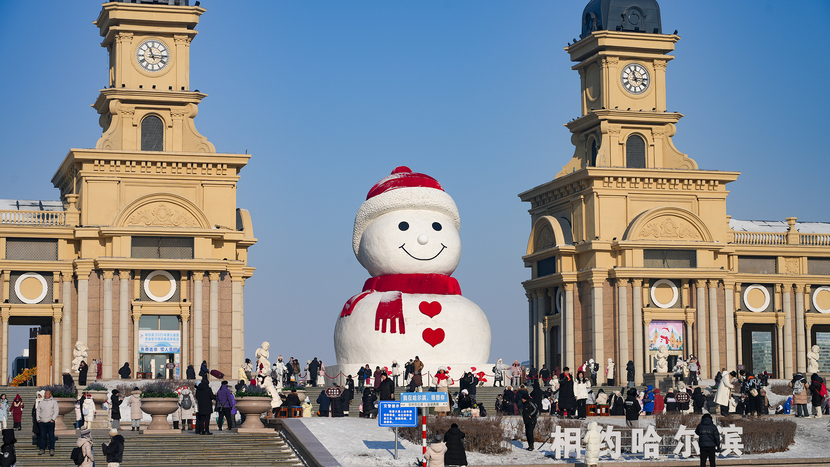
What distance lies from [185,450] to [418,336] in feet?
64.1

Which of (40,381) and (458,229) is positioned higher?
(458,229)

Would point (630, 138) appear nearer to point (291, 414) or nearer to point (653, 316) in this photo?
point (653, 316)

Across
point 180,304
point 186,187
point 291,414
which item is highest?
point 186,187

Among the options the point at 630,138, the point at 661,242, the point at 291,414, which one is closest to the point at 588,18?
the point at 630,138

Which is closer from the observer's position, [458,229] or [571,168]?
[458,229]

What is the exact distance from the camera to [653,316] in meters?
59.7

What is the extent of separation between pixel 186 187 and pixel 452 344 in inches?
513

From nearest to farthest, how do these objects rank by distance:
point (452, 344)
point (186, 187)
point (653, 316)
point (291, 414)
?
point (291, 414) → point (452, 344) → point (186, 187) → point (653, 316)

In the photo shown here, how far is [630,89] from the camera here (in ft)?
207

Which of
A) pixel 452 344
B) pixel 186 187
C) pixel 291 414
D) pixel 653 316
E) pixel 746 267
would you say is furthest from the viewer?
pixel 746 267

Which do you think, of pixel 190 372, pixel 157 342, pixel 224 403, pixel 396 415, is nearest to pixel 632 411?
pixel 396 415

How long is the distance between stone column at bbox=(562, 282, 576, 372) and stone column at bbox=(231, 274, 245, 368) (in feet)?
47.6

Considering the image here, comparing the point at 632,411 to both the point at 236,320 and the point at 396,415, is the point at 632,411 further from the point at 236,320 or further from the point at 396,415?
the point at 236,320

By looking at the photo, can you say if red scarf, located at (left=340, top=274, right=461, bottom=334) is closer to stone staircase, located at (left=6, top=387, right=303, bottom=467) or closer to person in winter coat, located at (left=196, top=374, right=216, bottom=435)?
stone staircase, located at (left=6, top=387, right=303, bottom=467)
